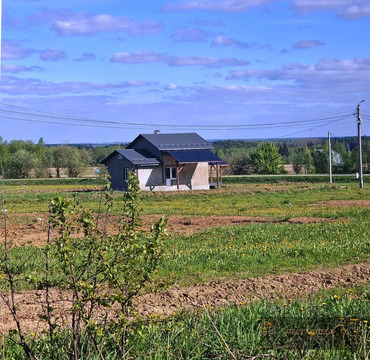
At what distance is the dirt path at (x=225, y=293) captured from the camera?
9.44 metres

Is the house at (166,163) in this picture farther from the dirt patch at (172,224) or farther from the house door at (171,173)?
the dirt patch at (172,224)

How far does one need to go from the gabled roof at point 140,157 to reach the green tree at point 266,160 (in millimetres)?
41355

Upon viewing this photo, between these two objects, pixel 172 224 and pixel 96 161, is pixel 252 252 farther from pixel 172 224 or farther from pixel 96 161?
pixel 96 161

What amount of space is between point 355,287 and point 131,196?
19.9 ft

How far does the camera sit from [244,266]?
13.2 meters

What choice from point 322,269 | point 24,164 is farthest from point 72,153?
point 322,269

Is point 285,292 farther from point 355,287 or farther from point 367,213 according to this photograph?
point 367,213

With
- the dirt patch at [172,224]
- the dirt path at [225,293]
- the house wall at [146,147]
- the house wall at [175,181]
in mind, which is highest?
the house wall at [146,147]

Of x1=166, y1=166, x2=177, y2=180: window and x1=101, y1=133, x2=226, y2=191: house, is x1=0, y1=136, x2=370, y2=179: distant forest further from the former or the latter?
x1=166, y1=166, x2=177, y2=180: window

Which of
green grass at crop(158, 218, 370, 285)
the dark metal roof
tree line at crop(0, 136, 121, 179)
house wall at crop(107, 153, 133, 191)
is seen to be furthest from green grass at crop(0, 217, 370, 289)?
tree line at crop(0, 136, 121, 179)

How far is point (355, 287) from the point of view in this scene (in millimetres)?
10797

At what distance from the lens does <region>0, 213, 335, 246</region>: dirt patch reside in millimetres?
20062

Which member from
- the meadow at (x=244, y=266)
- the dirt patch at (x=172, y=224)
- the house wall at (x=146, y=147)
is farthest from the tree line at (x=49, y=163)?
the dirt patch at (x=172, y=224)

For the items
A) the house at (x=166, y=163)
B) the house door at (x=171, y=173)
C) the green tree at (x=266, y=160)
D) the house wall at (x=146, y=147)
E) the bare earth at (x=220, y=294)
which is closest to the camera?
the bare earth at (x=220, y=294)
